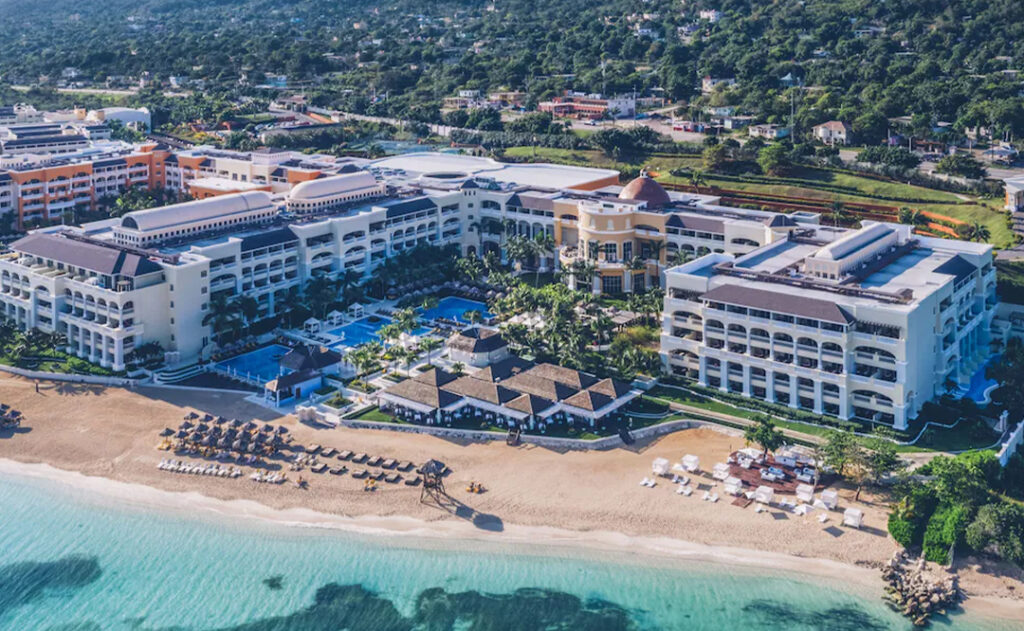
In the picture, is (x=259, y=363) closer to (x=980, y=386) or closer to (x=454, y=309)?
(x=454, y=309)

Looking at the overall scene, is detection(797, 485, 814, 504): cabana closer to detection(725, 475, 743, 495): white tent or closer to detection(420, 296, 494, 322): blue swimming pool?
detection(725, 475, 743, 495): white tent

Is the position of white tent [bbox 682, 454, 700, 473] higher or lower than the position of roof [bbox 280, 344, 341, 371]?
lower

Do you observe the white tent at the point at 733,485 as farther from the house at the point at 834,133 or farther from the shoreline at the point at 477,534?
the house at the point at 834,133

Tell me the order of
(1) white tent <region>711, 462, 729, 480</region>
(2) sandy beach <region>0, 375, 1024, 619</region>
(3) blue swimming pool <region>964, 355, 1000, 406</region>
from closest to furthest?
(2) sandy beach <region>0, 375, 1024, 619</region>
(1) white tent <region>711, 462, 729, 480</region>
(3) blue swimming pool <region>964, 355, 1000, 406</region>

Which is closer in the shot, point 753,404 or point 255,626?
point 255,626

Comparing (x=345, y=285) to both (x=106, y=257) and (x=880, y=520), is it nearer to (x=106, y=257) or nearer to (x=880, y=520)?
(x=106, y=257)

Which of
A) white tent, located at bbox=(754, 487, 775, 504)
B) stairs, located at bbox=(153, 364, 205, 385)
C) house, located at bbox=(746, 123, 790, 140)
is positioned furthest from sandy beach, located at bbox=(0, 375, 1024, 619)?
house, located at bbox=(746, 123, 790, 140)

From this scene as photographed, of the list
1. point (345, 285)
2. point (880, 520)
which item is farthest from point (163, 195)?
point (880, 520)
